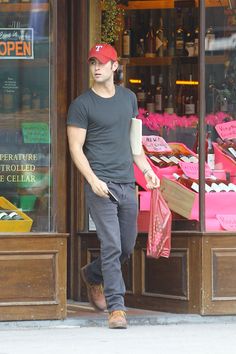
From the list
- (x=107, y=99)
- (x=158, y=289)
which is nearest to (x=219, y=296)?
(x=158, y=289)

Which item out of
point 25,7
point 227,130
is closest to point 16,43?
point 25,7

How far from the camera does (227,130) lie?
9086 millimetres

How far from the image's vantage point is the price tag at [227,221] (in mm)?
8695

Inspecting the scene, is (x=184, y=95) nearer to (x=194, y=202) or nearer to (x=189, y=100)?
(x=189, y=100)

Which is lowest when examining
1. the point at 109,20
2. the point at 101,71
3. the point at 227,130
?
the point at 227,130

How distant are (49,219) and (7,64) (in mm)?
1192

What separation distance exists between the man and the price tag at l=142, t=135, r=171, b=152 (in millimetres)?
1068

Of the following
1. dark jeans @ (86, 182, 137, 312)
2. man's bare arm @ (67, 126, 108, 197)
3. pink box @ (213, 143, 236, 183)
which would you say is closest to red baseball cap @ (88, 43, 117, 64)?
man's bare arm @ (67, 126, 108, 197)

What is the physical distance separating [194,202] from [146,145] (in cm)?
77

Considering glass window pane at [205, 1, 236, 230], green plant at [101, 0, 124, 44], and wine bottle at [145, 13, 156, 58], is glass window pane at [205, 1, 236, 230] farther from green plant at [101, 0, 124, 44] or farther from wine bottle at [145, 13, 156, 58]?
green plant at [101, 0, 124, 44]

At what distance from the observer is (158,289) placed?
346 inches

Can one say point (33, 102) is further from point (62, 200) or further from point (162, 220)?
point (162, 220)

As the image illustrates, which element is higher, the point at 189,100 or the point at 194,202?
the point at 189,100

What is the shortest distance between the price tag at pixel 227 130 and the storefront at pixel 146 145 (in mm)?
11
